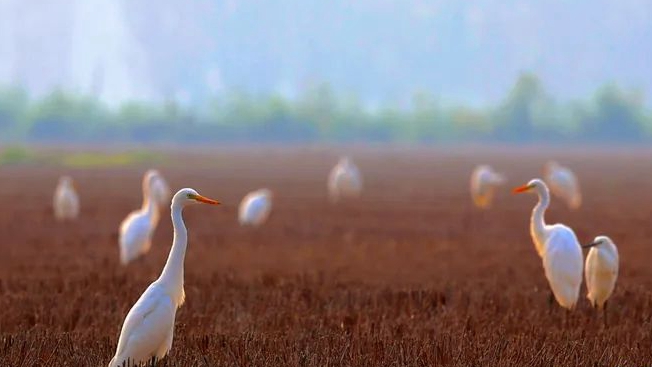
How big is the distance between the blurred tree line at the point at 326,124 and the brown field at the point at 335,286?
65.3m

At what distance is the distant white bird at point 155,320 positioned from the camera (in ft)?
25.2

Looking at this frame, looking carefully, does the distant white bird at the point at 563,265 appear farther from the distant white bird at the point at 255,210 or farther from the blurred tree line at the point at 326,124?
the blurred tree line at the point at 326,124

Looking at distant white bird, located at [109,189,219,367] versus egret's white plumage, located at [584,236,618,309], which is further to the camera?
egret's white plumage, located at [584,236,618,309]

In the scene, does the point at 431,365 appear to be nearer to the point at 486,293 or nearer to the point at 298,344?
the point at 298,344

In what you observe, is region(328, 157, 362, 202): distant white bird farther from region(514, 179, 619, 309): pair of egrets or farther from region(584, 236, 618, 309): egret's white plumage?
region(584, 236, 618, 309): egret's white plumage

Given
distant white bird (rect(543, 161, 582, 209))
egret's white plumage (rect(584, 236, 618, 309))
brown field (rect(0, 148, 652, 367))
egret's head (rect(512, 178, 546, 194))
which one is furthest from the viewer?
distant white bird (rect(543, 161, 582, 209))

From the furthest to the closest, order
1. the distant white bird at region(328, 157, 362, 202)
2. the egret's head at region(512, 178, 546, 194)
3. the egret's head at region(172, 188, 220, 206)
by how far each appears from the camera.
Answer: the distant white bird at region(328, 157, 362, 202)
the egret's head at region(512, 178, 546, 194)
the egret's head at region(172, 188, 220, 206)

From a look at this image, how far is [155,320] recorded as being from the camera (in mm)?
7727

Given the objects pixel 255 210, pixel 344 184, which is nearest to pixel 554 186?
pixel 344 184

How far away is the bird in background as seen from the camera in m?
11.1

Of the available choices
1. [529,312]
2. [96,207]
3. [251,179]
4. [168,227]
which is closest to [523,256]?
[529,312]

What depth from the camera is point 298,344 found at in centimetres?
838

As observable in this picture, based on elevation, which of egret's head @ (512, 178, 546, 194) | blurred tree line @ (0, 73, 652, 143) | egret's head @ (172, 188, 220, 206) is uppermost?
egret's head @ (172, 188, 220, 206)

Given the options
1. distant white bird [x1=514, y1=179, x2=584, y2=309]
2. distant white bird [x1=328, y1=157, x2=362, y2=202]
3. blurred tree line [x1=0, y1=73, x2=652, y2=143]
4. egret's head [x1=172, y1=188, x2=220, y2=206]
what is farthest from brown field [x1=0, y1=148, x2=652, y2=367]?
blurred tree line [x1=0, y1=73, x2=652, y2=143]
